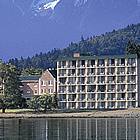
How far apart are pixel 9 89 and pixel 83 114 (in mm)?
26445

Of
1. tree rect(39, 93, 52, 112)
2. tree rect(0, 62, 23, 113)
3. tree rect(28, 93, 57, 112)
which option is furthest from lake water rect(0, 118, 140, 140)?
tree rect(0, 62, 23, 113)

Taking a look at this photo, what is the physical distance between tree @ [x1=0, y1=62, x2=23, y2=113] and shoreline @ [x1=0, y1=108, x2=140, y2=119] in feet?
12.7

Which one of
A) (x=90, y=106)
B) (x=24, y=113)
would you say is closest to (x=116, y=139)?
(x=24, y=113)

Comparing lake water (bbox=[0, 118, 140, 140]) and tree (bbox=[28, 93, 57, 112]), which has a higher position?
tree (bbox=[28, 93, 57, 112])

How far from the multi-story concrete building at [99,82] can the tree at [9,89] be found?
896 inches

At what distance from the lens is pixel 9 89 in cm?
17100

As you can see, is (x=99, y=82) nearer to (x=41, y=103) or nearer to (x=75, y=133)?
(x=41, y=103)

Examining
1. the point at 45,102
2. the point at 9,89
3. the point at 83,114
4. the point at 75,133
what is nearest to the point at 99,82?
the point at 83,114

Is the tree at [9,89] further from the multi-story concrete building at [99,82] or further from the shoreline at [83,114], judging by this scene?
the multi-story concrete building at [99,82]

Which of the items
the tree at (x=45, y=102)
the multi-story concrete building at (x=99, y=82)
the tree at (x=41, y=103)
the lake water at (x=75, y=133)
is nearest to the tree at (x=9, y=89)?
the tree at (x=41, y=103)

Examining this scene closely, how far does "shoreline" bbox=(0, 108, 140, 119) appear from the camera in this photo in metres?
160

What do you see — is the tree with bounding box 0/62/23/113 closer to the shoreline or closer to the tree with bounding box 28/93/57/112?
the shoreline

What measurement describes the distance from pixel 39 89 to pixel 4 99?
31961mm

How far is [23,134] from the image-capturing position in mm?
103875
